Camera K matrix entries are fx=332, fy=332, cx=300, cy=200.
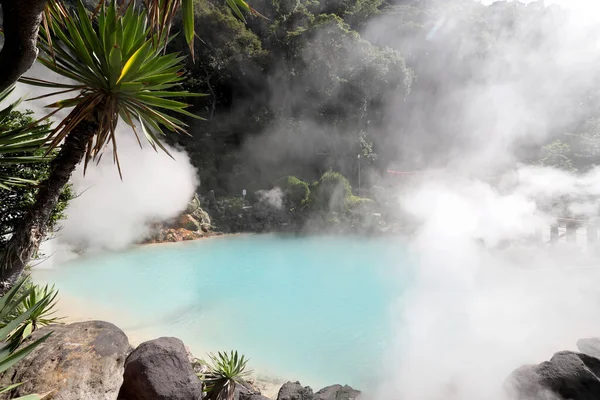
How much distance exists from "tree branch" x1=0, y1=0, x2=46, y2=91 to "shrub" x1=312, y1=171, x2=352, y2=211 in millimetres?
17718

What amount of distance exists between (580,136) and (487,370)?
2452 cm

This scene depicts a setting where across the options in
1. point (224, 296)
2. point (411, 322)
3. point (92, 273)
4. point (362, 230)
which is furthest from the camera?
point (362, 230)

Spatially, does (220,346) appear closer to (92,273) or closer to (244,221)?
(92,273)

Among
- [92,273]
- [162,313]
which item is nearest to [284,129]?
[92,273]

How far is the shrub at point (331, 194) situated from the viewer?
1881 cm

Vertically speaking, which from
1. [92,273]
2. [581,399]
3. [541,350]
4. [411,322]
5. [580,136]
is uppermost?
[580,136]

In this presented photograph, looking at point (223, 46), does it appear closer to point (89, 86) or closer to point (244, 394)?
point (89, 86)

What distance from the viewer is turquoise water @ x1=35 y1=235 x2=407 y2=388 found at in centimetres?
582

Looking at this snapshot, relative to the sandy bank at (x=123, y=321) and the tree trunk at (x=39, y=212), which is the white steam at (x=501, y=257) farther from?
the tree trunk at (x=39, y=212)

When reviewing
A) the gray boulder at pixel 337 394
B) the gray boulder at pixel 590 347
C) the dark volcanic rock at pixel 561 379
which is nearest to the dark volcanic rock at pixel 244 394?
the gray boulder at pixel 337 394

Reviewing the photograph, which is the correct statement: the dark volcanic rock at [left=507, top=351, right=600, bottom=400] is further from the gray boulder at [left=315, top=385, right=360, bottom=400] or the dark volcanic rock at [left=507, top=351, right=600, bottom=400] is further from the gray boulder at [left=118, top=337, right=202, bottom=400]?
the gray boulder at [left=118, top=337, right=202, bottom=400]

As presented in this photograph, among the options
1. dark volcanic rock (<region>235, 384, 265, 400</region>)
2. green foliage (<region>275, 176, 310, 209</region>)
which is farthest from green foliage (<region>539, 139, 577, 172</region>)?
dark volcanic rock (<region>235, 384, 265, 400</region>)

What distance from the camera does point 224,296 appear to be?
859 centimetres

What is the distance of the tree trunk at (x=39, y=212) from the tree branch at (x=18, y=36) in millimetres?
1072
